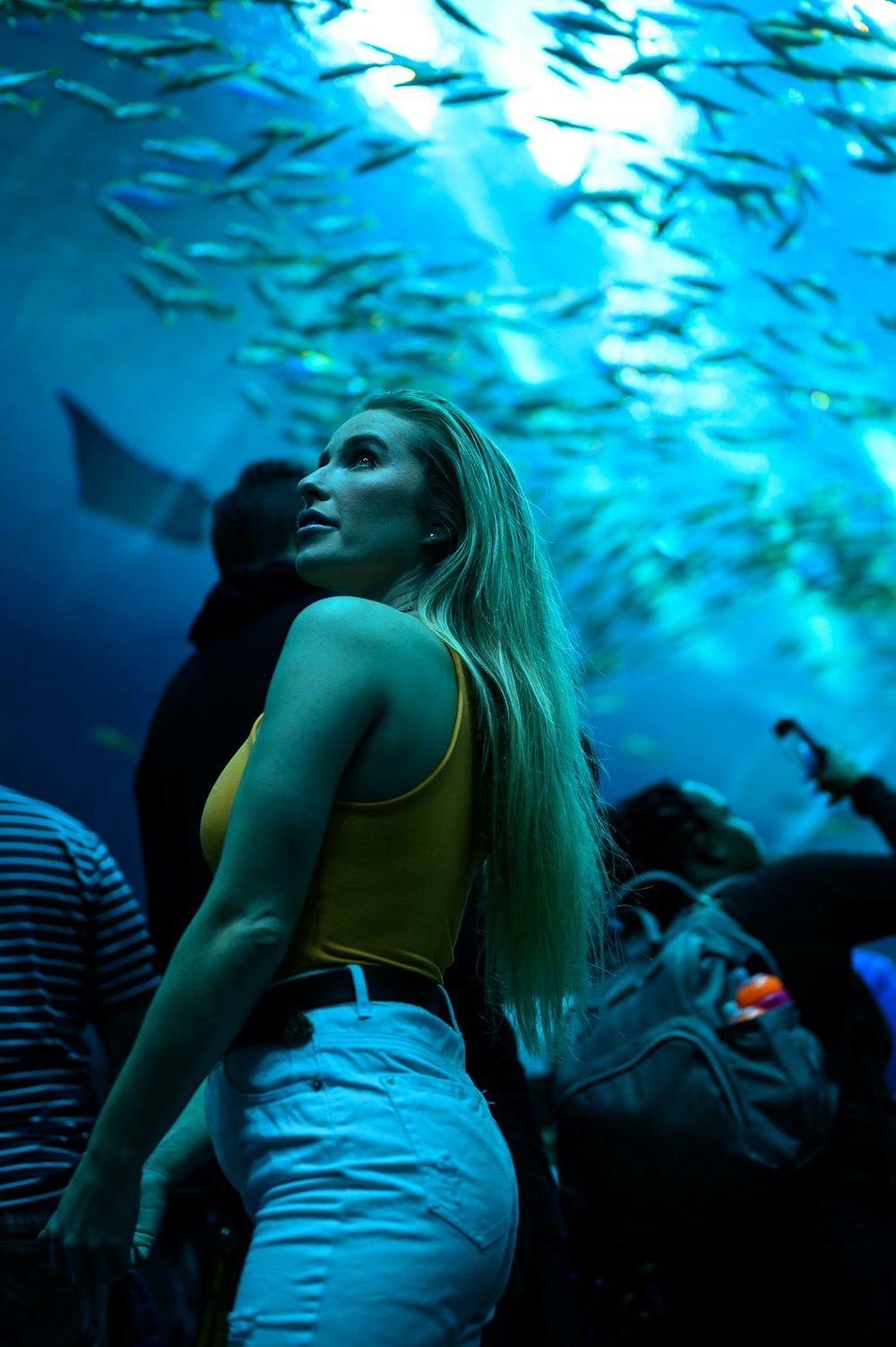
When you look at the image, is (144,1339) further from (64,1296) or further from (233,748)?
(233,748)

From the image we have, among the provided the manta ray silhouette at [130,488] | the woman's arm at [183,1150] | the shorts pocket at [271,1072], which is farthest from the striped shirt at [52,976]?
the manta ray silhouette at [130,488]

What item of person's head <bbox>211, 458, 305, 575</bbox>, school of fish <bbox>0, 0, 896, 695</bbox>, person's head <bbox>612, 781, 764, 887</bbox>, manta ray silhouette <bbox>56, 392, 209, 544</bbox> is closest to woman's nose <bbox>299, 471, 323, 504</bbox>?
person's head <bbox>211, 458, 305, 575</bbox>

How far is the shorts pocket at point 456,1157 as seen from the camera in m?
1.00

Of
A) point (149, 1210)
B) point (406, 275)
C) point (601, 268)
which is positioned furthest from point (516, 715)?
point (601, 268)

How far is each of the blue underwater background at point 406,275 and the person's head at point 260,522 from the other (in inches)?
112

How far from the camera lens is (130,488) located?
7.86 meters

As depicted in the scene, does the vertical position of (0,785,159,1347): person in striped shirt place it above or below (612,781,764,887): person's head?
above

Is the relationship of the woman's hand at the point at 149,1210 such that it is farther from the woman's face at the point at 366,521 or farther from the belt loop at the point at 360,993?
the woman's face at the point at 366,521

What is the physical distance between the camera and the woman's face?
1.38m

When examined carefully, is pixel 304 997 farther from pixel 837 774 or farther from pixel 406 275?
pixel 406 275

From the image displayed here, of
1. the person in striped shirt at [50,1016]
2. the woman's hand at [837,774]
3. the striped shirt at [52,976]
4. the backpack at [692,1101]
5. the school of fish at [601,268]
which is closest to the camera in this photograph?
the person in striped shirt at [50,1016]

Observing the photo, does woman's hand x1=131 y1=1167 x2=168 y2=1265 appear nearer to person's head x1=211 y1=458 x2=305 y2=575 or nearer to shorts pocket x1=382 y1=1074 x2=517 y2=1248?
shorts pocket x1=382 y1=1074 x2=517 y2=1248

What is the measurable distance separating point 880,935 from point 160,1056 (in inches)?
73.0

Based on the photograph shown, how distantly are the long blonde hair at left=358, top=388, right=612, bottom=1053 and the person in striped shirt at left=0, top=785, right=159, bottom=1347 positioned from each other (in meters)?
0.78
